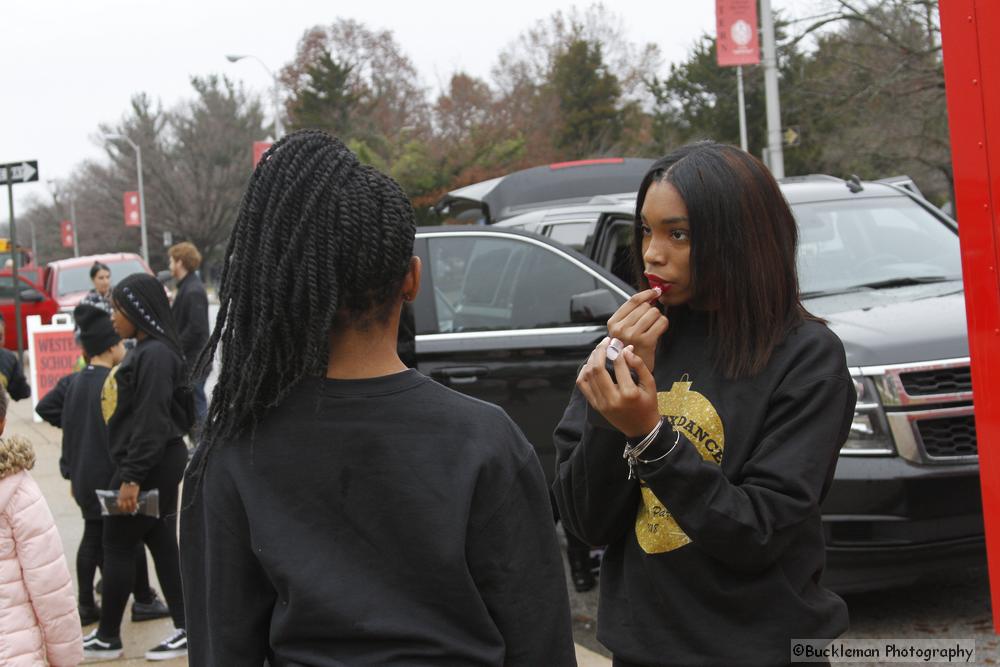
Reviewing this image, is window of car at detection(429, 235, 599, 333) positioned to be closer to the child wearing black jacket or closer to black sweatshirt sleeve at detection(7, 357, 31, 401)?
black sweatshirt sleeve at detection(7, 357, 31, 401)

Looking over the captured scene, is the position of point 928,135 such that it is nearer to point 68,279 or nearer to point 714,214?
point 68,279

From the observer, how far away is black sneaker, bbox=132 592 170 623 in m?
5.99

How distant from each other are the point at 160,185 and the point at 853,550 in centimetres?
5748

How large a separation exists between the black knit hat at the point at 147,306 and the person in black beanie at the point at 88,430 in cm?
42

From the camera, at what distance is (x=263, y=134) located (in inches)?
2442

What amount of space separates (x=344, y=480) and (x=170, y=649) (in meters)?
4.14

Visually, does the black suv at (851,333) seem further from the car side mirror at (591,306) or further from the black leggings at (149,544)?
the black leggings at (149,544)

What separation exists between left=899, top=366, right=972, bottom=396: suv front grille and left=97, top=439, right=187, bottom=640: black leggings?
11.0 ft

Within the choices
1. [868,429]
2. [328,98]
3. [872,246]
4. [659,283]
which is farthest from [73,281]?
[328,98]

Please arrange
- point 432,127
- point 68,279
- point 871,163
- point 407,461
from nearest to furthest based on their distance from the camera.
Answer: point 407,461 → point 68,279 → point 871,163 → point 432,127

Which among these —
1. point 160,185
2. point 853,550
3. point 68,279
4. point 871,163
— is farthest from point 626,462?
point 160,185

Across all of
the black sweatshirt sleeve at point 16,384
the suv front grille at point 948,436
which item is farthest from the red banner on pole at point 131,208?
the suv front grille at point 948,436

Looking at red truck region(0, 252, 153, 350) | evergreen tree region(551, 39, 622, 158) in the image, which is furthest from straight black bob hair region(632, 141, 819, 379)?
evergreen tree region(551, 39, 622, 158)

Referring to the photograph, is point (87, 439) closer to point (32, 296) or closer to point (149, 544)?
point (149, 544)
